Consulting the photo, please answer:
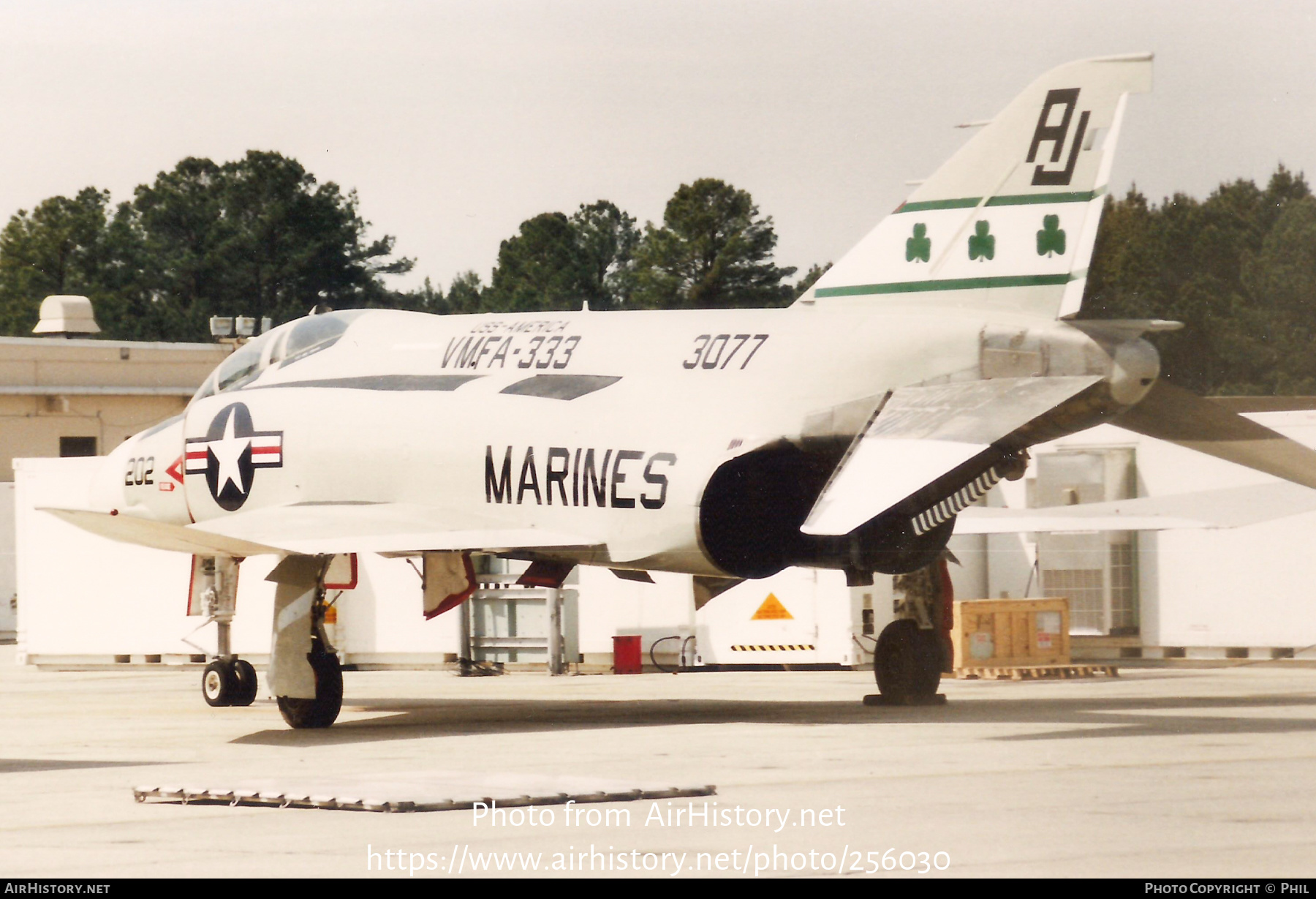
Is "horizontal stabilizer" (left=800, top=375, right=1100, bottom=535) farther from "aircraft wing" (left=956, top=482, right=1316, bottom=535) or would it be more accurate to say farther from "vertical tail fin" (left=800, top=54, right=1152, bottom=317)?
"aircraft wing" (left=956, top=482, right=1316, bottom=535)

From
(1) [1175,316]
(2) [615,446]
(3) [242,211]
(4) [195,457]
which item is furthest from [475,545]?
(3) [242,211]

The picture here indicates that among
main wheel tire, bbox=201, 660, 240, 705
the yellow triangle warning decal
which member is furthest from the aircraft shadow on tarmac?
the yellow triangle warning decal

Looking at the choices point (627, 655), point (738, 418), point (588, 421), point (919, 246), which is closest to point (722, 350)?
point (738, 418)

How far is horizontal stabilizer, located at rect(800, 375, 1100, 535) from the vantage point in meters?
12.7

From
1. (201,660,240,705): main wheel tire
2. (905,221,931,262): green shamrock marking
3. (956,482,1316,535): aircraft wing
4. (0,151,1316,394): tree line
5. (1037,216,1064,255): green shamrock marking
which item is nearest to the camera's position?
(1037,216,1064,255): green shamrock marking

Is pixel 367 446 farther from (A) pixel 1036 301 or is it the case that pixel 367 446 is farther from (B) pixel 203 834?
(B) pixel 203 834

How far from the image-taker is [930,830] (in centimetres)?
874

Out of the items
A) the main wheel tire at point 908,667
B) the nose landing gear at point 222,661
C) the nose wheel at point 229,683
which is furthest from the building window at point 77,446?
the main wheel tire at point 908,667

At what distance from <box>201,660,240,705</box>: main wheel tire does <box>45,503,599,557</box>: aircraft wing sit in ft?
8.76

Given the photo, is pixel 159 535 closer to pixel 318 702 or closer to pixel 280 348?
pixel 318 702

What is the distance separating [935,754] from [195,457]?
29.7 ft

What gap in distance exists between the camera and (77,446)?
47.4 m

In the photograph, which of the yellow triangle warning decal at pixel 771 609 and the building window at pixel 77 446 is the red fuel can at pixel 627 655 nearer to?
the yellow triangle warning decal at pixel 771 609

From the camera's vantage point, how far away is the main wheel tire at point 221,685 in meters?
19.4
